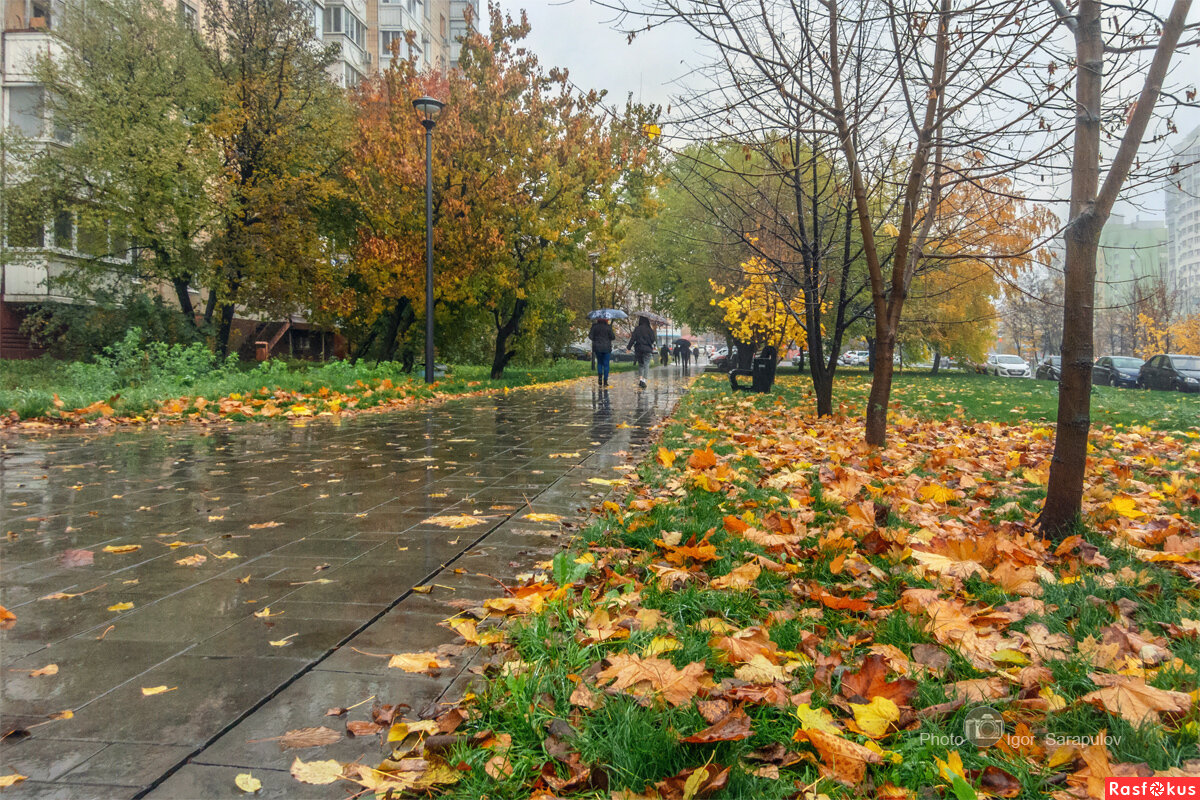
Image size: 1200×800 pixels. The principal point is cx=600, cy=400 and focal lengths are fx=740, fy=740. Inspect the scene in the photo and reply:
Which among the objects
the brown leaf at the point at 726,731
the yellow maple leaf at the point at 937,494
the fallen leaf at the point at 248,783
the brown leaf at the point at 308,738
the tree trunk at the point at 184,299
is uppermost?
the tree trunk at the point at 184,299

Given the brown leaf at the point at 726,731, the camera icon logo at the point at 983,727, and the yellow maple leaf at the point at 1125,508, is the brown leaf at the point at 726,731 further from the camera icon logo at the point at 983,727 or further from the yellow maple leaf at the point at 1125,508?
the yellow maple leaf at the point at 1125,508

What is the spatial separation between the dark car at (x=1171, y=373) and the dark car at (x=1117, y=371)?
55 centimetres

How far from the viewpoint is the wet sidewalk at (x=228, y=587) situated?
1.95 metres

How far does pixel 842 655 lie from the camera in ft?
7.61

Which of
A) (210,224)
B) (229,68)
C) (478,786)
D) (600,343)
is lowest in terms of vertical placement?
(478,786)

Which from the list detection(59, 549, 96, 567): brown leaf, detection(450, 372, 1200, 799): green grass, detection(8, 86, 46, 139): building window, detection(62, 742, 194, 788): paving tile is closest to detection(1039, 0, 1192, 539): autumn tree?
detection(450, 372, 1200, 799): green grass

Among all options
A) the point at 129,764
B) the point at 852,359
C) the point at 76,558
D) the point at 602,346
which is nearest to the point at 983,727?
the point at 129,764

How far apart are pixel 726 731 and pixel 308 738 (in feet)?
3.59

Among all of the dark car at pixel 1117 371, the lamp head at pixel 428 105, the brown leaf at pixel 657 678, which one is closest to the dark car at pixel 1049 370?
the dark car at pixel 1117 371

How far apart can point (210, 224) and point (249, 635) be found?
59.6 ft

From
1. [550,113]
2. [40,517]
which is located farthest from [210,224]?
[40,517]

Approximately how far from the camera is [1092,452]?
6.32 meters

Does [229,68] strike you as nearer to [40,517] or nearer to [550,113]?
[550,113]

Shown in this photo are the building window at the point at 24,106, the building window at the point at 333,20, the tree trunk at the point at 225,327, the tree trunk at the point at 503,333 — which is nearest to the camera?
the tree trunk at the point at 225,327
